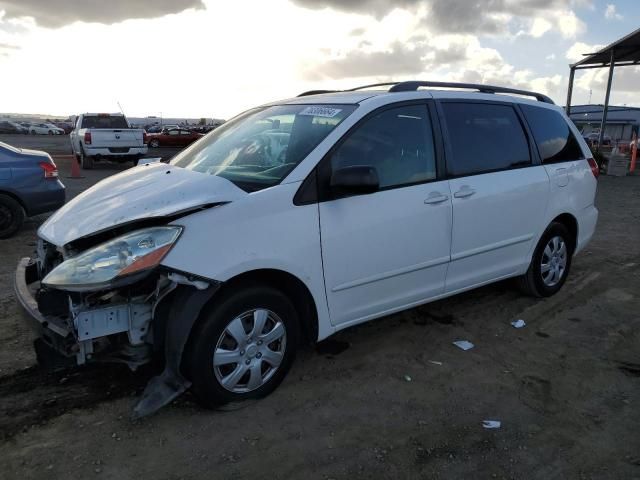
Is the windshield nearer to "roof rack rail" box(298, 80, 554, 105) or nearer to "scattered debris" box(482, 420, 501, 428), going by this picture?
"roof rack rail" box(298, 80, 554, 105)

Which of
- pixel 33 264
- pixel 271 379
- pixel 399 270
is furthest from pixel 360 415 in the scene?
pixel 33 264

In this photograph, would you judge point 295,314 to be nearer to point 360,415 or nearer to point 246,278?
point 246,278

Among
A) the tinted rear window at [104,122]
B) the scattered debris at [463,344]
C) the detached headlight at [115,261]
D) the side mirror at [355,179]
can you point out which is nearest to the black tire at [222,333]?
the detached headlight at [115,261]

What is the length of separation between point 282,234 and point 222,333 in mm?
653

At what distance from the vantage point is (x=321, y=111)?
3623 millimetres

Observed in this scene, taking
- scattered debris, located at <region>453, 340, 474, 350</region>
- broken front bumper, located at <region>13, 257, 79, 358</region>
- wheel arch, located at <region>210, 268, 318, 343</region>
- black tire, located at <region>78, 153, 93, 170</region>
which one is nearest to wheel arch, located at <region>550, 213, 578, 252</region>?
scattered debris, located at <region>453, 340, 474, 350</region>

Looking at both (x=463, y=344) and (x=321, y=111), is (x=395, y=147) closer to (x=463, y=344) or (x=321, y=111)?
(x=321, y=111)

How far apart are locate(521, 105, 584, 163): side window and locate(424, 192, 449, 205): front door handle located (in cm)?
150

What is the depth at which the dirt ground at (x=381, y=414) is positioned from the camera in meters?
2.62

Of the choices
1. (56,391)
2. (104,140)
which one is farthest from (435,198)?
(104,140)

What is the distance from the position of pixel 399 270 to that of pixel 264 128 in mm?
1435

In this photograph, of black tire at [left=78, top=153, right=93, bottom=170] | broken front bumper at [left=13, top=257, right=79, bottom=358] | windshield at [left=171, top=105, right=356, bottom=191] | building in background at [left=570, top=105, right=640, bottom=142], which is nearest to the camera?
broken front bumper at [left=13, top=257, right=79, bottom=358]

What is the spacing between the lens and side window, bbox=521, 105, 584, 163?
185 inches

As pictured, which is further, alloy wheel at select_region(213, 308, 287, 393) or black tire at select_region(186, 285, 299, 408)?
alloy wheel at select_region(213, 308, 287, 393)
